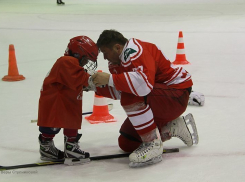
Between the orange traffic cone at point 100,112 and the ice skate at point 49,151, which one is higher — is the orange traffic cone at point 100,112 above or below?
above

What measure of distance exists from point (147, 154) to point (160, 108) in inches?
11.8

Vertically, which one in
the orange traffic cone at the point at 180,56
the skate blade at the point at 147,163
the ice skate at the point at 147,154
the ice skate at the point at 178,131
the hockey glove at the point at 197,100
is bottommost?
the skate blade at the point at 147,163

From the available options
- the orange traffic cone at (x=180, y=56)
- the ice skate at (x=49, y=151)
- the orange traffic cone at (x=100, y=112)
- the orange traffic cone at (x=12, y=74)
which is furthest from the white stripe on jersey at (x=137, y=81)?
the orange traffic cone at (x=180, y=56)

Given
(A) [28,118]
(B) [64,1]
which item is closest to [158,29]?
(A) [28,118]

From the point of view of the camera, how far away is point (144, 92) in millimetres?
2607

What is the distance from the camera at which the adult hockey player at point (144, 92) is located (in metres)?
2.60

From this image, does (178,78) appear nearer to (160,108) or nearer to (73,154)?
(160,108)

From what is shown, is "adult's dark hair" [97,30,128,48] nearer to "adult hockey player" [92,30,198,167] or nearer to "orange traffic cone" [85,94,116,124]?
"adult hockey player" [92,30,198,167]

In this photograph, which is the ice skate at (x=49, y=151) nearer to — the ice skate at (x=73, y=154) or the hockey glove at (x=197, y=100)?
the ice skate at (x=73, y=154)

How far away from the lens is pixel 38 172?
8.77 ft

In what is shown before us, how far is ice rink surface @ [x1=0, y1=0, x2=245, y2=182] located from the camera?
8.77 ft

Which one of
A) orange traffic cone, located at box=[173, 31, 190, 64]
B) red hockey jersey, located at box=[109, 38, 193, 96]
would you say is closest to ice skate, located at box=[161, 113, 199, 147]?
red hockey jersey, located at box=[109, 38, 193, 96]

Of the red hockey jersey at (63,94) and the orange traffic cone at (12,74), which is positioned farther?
the orange traffic cone at (12,74)

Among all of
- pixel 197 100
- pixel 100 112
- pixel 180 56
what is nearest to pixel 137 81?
pixel 100 112
